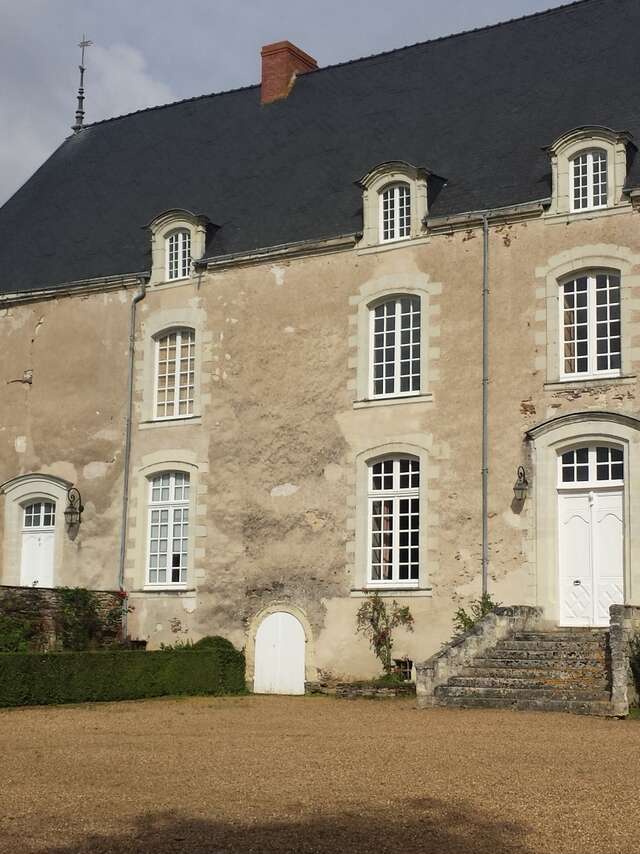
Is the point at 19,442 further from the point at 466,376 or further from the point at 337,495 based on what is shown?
the point at 466,376

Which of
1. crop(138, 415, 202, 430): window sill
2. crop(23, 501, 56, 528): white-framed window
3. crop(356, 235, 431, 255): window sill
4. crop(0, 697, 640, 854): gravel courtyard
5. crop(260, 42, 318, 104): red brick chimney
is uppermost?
crop(260, 42, 318, 104): red brick chimney

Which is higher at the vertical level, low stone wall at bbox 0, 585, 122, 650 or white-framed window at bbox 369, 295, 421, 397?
white-framed window at bbox 369, 295, 421, 397

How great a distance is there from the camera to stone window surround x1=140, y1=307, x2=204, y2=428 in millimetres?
20594

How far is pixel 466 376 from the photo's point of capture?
17938 millimetres

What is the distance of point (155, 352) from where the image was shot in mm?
21297

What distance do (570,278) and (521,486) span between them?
117 inches

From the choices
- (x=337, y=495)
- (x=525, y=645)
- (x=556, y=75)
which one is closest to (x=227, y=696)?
(x=337, y=495)

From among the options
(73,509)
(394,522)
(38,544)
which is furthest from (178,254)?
(394,522)

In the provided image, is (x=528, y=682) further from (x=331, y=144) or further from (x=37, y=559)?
(x=331, y=144)

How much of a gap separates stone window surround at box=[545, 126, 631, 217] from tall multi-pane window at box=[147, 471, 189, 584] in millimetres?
7485

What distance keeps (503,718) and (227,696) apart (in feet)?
19.9

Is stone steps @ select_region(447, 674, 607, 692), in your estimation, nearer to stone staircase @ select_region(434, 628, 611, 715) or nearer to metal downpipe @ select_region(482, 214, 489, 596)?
stone staircase @ select_region(434, 628, 611, 715)

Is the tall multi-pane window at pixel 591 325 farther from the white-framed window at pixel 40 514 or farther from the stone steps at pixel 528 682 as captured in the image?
the white-framed window at pixel 40 514

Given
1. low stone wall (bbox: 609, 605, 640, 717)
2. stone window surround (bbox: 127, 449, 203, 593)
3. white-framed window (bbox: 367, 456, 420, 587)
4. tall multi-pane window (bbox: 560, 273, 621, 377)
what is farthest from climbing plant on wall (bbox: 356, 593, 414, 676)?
tall multi-pane window (bbox: 560, 273, 621, 377)
